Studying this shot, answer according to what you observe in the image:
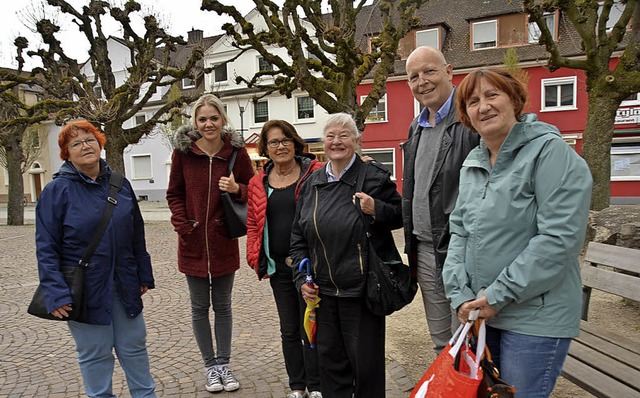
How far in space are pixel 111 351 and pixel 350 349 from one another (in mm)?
1637

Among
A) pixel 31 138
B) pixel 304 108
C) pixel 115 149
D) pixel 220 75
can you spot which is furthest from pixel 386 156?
pixel 31 138

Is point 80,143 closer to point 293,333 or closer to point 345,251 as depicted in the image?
point 345,251

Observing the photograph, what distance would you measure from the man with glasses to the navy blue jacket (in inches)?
73.8

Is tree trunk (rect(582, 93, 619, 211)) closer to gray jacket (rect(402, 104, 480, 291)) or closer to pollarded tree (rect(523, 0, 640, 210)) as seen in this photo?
pollarded tree (rect(523, 0, 640, 210))

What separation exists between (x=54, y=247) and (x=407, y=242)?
219 cm

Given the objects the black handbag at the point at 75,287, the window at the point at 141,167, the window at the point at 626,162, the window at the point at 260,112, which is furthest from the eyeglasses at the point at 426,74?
the window at the point at 141,167

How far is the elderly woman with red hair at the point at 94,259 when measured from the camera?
3.00 metres

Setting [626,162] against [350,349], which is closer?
[350,349]

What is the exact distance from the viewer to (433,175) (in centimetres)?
275

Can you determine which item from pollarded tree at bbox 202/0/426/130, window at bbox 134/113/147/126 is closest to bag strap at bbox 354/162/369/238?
pollarded tree at bbox 202/0/426/130

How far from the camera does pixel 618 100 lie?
902 cm

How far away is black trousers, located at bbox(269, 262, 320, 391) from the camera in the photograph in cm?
356

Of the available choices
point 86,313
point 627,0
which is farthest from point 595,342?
point 627,0

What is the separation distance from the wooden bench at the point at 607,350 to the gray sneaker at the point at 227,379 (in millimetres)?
2436
